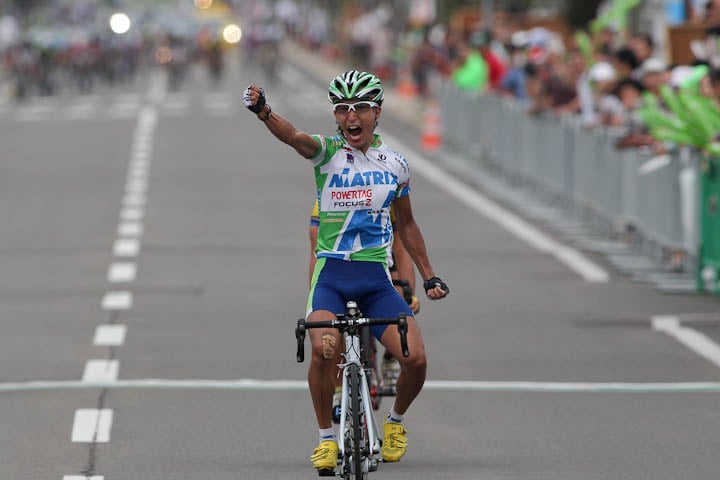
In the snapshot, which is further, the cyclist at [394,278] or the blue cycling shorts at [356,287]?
the cyclist at [394,278]

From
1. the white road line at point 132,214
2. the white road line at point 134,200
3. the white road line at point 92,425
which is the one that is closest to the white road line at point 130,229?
the white road line at point 132,214

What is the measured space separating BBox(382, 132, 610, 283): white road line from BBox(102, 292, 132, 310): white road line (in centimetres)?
385

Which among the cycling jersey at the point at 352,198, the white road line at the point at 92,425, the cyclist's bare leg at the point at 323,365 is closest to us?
the cyclist's bare leg at the point at 323,365

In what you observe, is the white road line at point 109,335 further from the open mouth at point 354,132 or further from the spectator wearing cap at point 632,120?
the spectator wearing cap at point 632,120

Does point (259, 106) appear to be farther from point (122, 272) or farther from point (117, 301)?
point (122, 272)

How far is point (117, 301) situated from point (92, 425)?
5.42 m

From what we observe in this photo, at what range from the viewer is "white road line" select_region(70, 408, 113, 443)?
1023 centimetres

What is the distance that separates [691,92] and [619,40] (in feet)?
35.1

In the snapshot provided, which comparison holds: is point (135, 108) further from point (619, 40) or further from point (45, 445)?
point (45, 445)

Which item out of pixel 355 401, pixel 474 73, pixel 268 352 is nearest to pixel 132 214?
pixel 474 73

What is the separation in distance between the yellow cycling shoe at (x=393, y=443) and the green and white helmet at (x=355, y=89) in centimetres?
148

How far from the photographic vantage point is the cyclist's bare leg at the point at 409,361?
902 cm

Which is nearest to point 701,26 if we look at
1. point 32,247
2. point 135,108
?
point 32,247

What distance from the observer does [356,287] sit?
9172 mm
